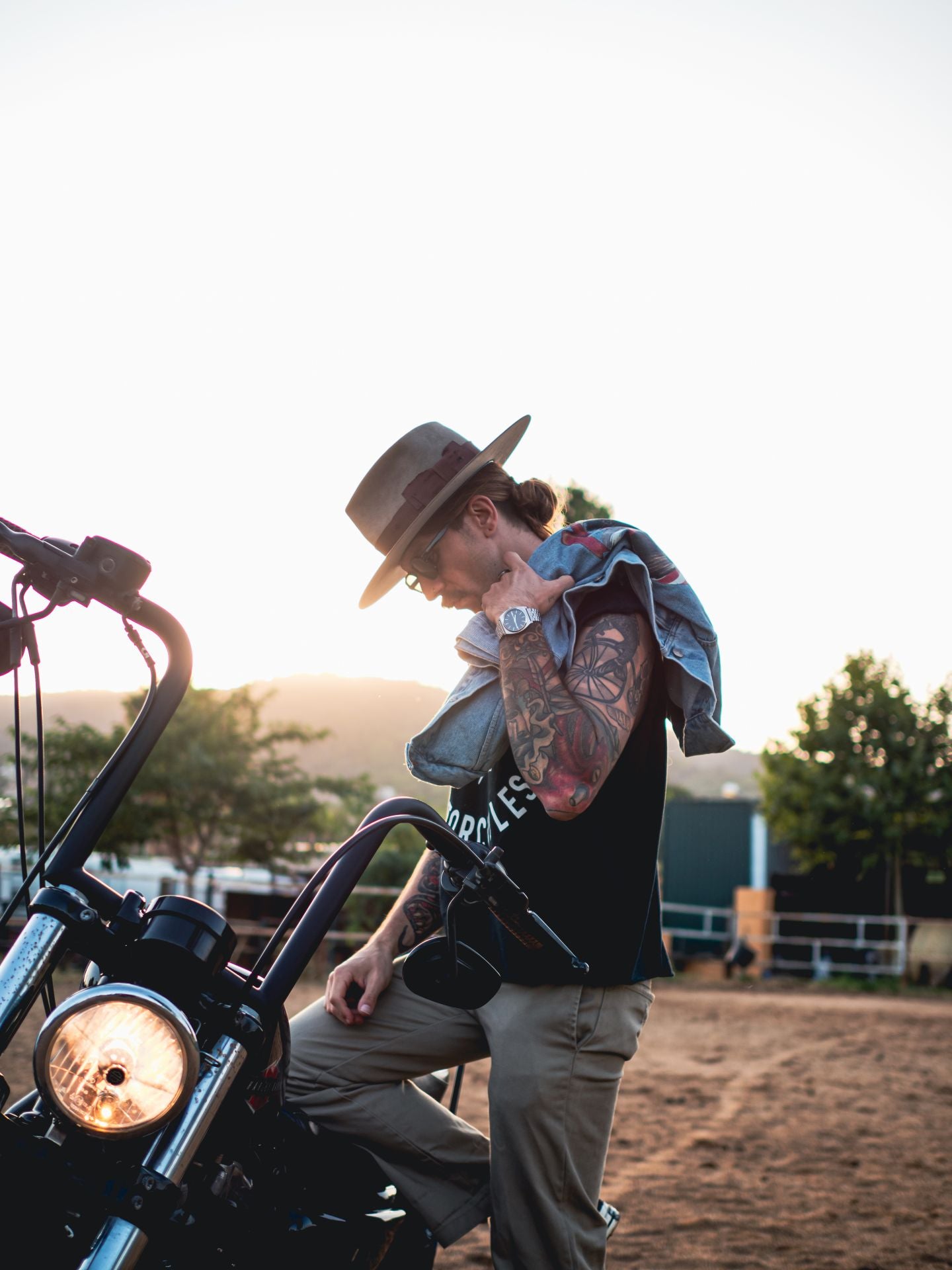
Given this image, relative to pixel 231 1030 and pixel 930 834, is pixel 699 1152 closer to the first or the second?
pixel 231 1030

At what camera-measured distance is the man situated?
203 cm

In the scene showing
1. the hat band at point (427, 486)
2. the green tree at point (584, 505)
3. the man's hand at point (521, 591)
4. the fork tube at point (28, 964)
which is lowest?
the fork tube at point (28, 964)

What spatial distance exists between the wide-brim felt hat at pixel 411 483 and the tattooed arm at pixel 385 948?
30.0 inches

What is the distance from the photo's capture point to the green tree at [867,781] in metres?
26.5

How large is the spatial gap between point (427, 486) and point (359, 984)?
3.84ft

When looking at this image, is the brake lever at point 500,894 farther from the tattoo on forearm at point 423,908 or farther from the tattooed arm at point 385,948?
the tattoo on forearm at point 423,908

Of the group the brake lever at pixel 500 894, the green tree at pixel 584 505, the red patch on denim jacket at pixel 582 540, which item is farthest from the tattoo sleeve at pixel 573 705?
the green tree at pixel 584 505

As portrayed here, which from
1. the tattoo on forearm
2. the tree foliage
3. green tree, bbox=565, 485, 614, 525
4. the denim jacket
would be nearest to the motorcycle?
the denim jacket

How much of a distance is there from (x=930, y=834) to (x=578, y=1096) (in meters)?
27.1

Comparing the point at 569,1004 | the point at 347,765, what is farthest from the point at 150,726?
the point at 347,765

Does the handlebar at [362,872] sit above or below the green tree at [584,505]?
below

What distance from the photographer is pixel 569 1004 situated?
6.88 feet

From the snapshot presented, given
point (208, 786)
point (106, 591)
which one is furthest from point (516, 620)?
point (208, 786)

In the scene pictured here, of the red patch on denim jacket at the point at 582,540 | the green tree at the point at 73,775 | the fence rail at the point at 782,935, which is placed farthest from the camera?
the green tree at the point at 73,775
